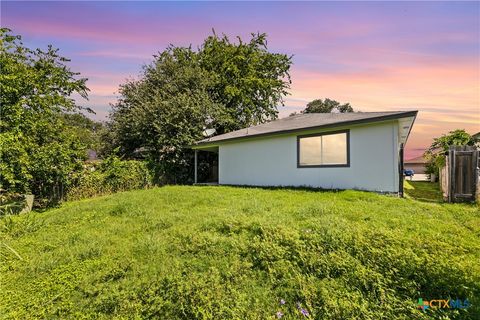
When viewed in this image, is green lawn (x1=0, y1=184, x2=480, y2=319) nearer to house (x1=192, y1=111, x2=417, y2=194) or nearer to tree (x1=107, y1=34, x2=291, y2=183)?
house (x1=192, y1=111, x2=417, y2=194)

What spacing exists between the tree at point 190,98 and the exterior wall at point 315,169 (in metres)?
3.22

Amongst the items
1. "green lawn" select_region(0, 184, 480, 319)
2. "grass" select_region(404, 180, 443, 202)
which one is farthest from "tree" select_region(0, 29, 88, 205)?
"grass" select_region(404, 180, 443, 202)

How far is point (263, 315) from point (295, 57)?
22010 millimetres

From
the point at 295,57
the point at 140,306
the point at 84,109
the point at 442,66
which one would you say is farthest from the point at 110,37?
the point at 295,57

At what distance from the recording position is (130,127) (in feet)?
46.1

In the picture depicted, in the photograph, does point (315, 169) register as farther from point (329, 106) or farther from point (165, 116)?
point (329, 106)

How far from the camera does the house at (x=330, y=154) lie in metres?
7.44

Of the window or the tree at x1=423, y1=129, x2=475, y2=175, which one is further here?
the tree at x1=423, y1=129, x2=475, y2=175

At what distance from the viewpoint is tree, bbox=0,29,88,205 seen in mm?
7203

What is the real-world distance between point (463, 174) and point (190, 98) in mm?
12226

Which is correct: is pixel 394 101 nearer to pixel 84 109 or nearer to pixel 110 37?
pixel 110 37

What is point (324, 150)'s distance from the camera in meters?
8.65

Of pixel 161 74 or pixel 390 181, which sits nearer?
pixel 390 181

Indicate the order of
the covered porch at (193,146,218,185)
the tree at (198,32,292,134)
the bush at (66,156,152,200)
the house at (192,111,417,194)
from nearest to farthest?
the house at (192,111,417,194) < the bush at (66,156,152,200) < the covered porch at (193,146,218,185) < the tree at (198,32,292,134)
